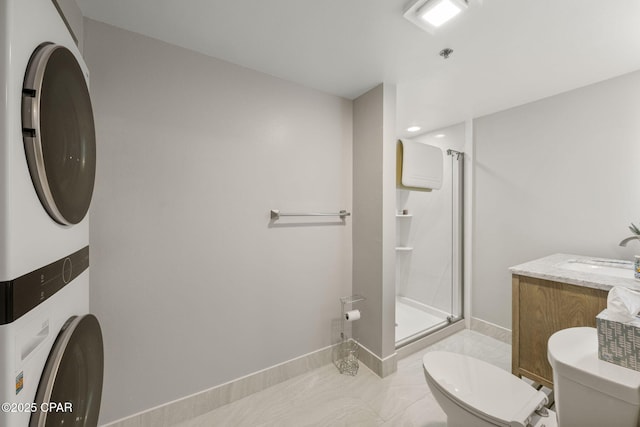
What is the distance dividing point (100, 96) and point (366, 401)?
7.67ft

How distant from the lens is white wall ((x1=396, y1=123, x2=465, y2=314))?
2.73 meters

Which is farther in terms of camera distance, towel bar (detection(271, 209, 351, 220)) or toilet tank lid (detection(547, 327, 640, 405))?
towel bar (detection(271, 209, 351, 220))

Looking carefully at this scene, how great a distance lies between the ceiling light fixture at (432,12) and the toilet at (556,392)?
1.52m

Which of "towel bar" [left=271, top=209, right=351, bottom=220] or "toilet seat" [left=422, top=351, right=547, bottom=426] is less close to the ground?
"towel bar" [left=271, top=209, right=351, bottom=220]

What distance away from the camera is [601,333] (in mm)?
888

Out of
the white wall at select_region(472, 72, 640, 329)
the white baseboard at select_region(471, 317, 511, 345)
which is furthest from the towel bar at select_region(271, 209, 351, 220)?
the white baseboard at select_region(471, 317, 511, 345)

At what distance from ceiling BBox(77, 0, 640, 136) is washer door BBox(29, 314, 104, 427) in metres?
1.44

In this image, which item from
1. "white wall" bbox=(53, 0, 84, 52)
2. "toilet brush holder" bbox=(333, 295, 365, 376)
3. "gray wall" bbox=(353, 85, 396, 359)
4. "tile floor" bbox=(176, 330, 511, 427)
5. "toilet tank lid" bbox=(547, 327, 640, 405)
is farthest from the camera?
"toilet brush holder" bbox=(333, 295, 365, 376)

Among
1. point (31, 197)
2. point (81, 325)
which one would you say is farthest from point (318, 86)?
point (81, 325)

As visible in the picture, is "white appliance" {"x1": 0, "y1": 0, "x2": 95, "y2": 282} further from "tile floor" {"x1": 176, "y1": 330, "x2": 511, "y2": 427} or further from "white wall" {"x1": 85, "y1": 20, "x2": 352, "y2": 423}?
"tile floor" {"x1": 176, "y1": 330, "x2": 511, "y2": 427}

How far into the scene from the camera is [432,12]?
1.20 meters

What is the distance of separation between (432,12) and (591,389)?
5.40 ft

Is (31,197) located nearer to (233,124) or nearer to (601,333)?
(233,124)

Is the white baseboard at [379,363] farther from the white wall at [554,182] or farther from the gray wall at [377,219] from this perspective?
the white wall at [554,182]
